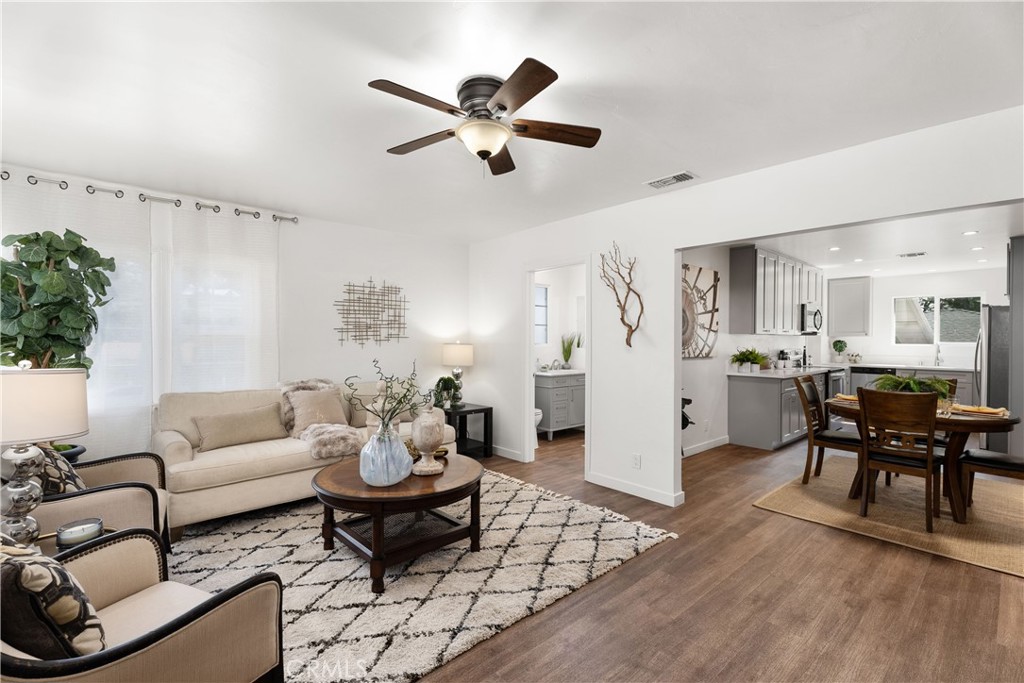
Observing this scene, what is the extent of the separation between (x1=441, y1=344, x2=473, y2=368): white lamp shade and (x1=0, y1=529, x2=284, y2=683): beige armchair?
3.64 meters

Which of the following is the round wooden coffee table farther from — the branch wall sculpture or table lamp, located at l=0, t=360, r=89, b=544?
the branch wall sculpture

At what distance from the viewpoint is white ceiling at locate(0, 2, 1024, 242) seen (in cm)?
170

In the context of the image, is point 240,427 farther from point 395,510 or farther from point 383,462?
point 395,510

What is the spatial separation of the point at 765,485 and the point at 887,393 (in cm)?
138

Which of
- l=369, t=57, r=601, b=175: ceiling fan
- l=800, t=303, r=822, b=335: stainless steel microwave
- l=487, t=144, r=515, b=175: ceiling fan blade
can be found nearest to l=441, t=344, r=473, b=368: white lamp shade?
l=487, t=144, r=515, b=175: ceiling fan blade

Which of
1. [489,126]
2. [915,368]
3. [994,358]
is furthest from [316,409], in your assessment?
[915,368]

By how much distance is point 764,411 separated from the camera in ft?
18.2

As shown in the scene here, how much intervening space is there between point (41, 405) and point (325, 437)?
1955 millimetres

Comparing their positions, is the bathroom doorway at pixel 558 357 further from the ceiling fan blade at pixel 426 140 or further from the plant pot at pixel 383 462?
the ceiling fan blade at pixel 426 140

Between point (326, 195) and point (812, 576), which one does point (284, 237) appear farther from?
point (812, 576)

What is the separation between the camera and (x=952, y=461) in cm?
323

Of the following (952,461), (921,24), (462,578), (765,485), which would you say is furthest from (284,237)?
(952,461)

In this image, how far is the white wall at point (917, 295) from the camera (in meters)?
7.02

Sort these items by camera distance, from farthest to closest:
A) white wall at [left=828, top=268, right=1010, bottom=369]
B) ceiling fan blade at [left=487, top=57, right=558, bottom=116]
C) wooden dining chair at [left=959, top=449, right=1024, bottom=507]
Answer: white wall at [left=828, top=268, right=1010, bottom=369], wooden dining chair at [left=959, top=449, right=1024, bottom=507], ceiling fan blade at [left=487, top=57, right=558, bottom=116]
